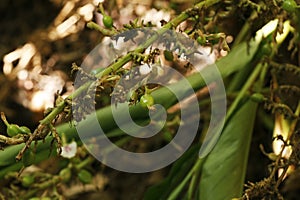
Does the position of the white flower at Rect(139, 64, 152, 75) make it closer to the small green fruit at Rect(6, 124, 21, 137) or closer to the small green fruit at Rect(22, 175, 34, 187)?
the small green fruit at Rect(6, 124, 21, 137)

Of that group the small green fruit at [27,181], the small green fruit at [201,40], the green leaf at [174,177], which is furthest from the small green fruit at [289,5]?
the small green fruit at [27,181]

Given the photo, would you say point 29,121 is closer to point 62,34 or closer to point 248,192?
point 62,34

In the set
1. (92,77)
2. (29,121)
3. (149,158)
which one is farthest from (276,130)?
(29,121)

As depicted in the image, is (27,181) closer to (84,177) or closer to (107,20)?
(84,177)

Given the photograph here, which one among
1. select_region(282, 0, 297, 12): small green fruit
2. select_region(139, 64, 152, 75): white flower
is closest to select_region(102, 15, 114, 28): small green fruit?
select_region(139, 64, 152, 75): white flower

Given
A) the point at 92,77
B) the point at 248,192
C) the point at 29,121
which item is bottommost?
the point at 29,121

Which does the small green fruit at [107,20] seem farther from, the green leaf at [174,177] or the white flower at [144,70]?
the green leaf at [174,177]

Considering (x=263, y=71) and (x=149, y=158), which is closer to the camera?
(x=263, y=71)
